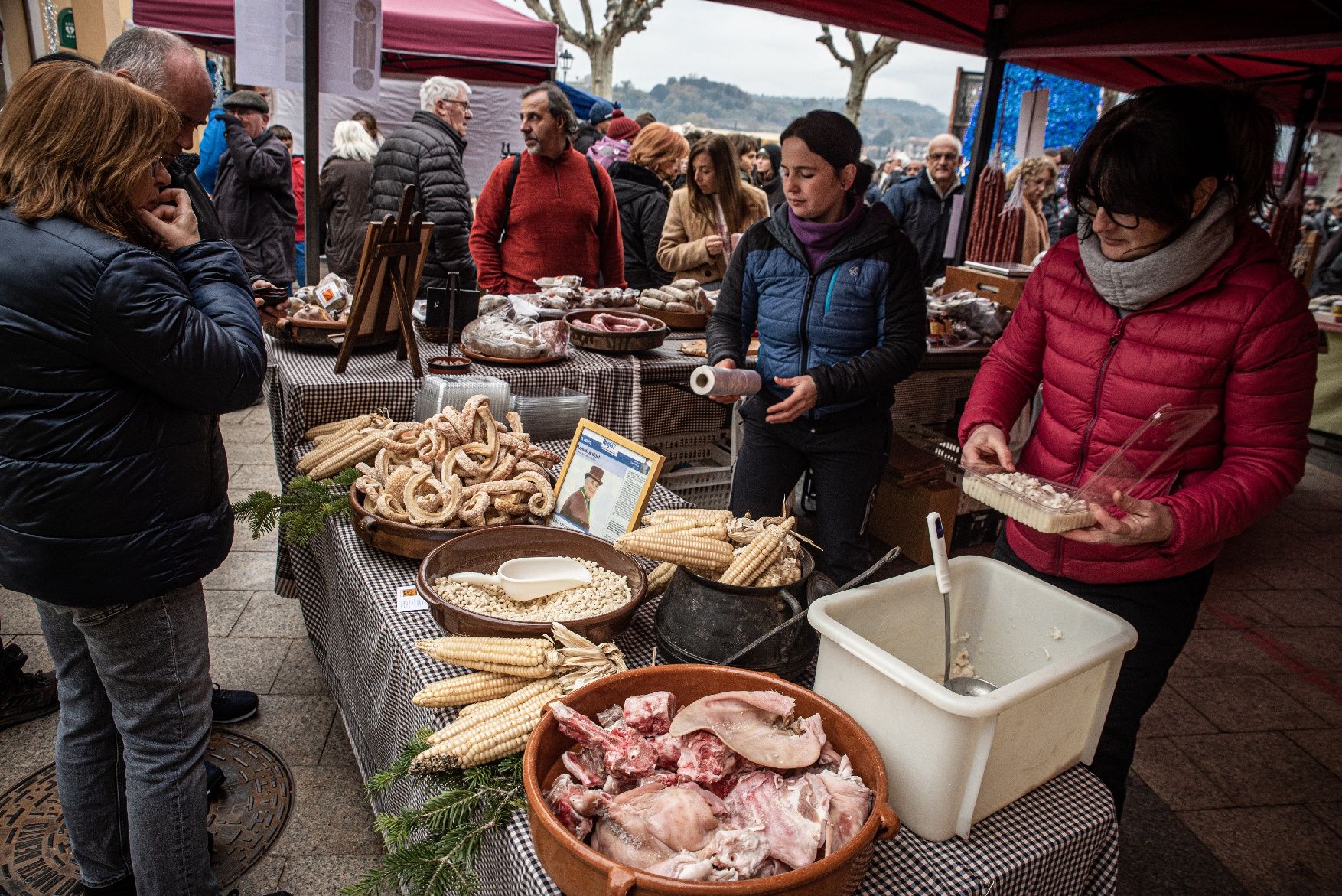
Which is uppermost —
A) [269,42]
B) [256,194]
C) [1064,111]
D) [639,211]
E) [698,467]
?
[1064,111]

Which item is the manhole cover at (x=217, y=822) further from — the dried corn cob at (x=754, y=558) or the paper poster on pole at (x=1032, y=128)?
the paper poster on pole at (x=1032, y=128)

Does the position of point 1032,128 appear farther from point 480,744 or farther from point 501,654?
point 480,744

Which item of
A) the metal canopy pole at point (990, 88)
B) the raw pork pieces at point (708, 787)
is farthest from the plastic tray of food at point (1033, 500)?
the metal canopy pole at point (990, 88)

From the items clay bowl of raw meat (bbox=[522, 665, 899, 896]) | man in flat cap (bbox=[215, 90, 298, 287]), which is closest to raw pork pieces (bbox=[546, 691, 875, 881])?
clay bowl of raw meat (bbox=[522, 665, 899, 896])

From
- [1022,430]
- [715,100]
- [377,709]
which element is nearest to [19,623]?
[377,709]

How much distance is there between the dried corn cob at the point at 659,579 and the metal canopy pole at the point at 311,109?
303 centimetres

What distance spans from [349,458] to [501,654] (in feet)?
4.46

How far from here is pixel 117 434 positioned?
168cm

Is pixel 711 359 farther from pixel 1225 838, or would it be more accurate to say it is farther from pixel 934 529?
pixel 1225 838

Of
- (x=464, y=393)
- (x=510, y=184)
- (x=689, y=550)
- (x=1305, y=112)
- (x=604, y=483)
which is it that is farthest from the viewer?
(x=1305, y=112)

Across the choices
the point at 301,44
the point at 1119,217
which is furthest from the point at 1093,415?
the point at 301,44

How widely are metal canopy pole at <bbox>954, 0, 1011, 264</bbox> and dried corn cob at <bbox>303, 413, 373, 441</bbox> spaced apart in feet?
14.6

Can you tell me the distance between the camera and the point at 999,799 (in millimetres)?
1364

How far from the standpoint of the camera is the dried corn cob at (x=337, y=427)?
2.96 meters
